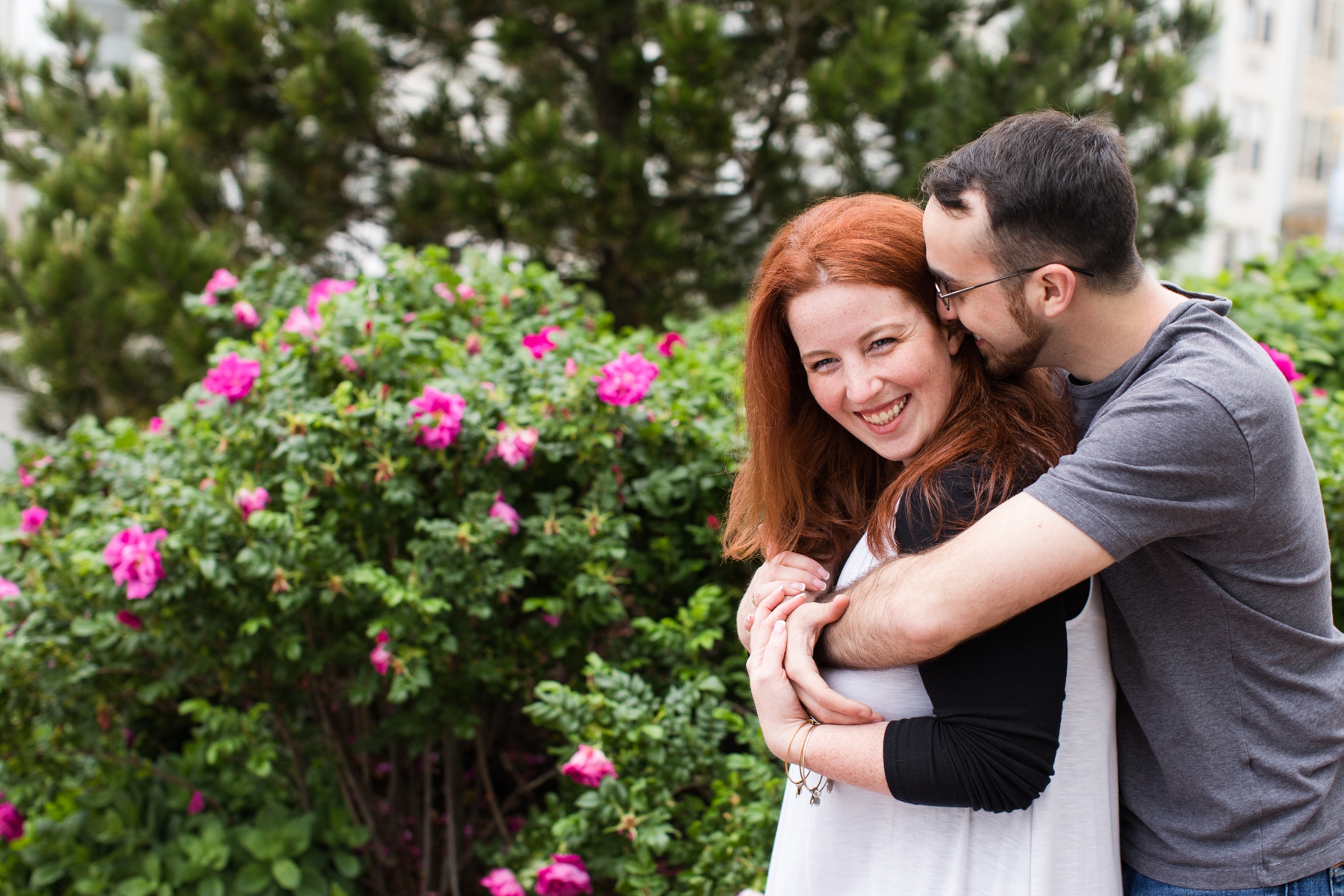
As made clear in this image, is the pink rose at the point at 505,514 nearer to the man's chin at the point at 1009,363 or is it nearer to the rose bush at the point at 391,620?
the rose bush at the point at 391,620

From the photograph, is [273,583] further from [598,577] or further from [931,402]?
[931,402]

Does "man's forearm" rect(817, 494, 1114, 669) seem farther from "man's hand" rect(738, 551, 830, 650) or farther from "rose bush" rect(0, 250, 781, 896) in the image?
"rose bush" rect(0, 250, 781, 896)

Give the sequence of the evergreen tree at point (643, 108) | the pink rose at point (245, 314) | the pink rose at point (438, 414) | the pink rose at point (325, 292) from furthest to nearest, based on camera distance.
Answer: the evergreen tree at point (643, 108) < the pink rose at point (245, 314) < the pink rose at point (325, 292) < the pink rose at point (438, 414)

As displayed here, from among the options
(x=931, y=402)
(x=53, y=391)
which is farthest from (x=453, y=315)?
(x=53, y=391)

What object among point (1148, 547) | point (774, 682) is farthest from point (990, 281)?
point (774, 682)

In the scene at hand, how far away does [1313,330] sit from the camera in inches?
134

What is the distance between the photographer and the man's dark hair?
4.20ft

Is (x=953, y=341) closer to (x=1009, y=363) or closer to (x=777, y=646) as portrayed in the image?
(x=1009, y=363)

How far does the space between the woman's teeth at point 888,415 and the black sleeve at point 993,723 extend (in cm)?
37

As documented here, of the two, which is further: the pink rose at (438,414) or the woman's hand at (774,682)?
the pink rose at (438,414)

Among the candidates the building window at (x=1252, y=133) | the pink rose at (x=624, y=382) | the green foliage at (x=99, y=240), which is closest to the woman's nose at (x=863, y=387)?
the pink rose at (x=624, y=382)

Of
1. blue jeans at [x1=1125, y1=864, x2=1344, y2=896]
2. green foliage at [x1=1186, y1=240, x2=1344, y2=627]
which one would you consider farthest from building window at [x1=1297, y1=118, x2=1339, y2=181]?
blue jeans at [x1=1125, y1=864, x2=1344, y2=896]

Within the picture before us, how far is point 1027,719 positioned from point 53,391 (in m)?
6.06

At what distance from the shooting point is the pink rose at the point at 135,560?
7.84ft
